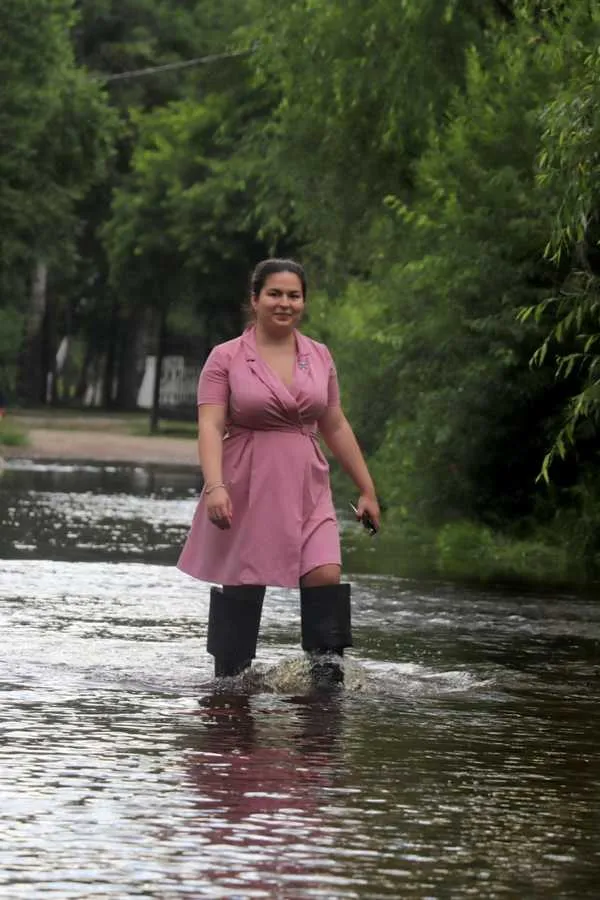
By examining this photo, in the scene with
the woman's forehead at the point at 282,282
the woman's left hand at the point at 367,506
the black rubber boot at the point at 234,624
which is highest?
the woman's forehead at the point at 282,282

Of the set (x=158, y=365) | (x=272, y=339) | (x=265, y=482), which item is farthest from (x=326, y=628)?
(x=158, y=365)

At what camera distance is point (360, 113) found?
1025 inches

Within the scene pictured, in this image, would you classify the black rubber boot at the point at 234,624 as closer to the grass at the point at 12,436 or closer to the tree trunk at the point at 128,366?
the grass at the point at 12,436

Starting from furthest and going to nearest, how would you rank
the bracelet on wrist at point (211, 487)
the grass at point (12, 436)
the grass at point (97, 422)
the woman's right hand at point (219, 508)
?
the grass at point (97, 422), the grass at point (12, 436), the bracelet on wrist at point (211, 487), the woman's right hand at point (219, 508)

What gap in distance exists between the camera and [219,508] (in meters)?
9.85

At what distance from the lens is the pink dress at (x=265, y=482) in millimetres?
10141

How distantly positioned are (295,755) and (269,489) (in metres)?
2.09

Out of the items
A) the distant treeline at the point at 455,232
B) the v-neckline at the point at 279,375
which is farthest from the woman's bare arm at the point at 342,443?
the distant treeline at the point at 455,232

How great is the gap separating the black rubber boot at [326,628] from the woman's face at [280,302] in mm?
1101

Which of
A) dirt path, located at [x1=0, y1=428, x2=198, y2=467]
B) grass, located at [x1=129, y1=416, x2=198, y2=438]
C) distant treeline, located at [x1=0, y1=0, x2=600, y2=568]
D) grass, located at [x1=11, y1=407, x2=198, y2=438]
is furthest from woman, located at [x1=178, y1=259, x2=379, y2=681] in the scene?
grass, located at [x1=129, y1=416, x2=198, y2=438]

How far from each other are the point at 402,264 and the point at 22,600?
34.2 feet

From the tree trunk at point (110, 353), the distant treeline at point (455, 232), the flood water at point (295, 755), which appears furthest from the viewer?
the tree trunk at point (110, 353)

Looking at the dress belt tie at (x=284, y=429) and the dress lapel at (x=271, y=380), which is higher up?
the dress lapel at (x=271, y=380)

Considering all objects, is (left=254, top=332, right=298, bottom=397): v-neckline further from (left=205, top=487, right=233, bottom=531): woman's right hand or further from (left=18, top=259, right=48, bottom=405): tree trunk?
(left=18, top=259, right=48, bottom=405): tree trunk
